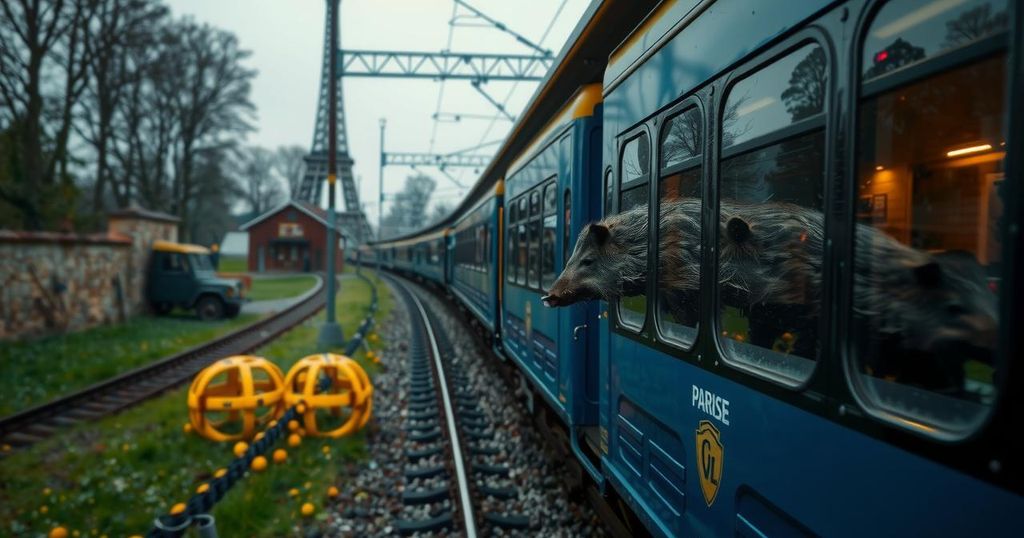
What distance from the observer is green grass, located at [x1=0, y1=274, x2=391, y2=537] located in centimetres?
501

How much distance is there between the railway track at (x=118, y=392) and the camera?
25.0 feet

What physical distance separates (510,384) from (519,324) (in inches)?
77.0

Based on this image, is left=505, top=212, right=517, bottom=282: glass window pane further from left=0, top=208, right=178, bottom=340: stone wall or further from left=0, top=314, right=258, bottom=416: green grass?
left=0, top=208, right=178, bottom=340: stone wall

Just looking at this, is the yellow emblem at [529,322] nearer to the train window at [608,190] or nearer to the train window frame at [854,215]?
the train window at [608,190]

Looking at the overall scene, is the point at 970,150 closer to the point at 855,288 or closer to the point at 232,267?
the point at 855,288

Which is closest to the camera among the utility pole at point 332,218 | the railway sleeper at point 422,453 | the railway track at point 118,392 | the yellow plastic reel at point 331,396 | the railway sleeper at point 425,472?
the railway sleeper at point 425,472

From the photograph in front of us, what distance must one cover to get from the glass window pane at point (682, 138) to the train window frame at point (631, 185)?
0.13 metres

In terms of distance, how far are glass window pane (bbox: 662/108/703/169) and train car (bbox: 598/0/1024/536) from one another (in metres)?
0.01

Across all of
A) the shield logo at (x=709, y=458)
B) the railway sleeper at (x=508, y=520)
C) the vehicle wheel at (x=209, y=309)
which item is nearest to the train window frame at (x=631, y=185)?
the shield logo at (x=709, y=458)

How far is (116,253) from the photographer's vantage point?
52.4 feet

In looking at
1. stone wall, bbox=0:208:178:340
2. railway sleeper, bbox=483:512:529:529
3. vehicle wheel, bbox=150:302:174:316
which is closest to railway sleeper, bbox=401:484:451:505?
railway sleeper, bbox=483:512:529:529

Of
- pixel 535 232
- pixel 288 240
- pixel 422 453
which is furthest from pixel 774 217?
pixel 288 240

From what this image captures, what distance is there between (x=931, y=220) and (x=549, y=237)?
14.2 feet

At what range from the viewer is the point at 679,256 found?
3.00 meters
